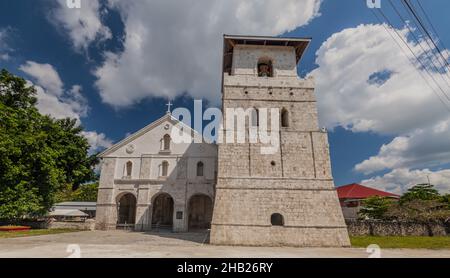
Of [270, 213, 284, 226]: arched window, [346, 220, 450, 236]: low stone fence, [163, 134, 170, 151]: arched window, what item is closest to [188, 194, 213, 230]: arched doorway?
[163, 134, 170, 151]: arched window

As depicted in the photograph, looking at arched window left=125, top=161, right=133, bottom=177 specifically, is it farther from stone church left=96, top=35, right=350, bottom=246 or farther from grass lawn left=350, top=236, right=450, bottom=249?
grass lawn left=350, top=236, right=450, bottom=249

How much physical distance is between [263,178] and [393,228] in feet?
39.5

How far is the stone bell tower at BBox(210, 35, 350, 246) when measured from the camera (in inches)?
554

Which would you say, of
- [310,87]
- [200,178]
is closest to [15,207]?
[200,178]

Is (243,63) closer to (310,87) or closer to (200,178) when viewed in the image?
(310,87)

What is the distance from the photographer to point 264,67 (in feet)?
64.1

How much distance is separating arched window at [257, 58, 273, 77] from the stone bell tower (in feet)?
0.89

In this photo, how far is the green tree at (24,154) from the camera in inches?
737

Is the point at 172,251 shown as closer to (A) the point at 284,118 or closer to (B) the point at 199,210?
(A) the point at 284,118

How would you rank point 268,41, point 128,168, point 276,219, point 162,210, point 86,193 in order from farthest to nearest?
1. point 86,193
2. point 162,210
3. point 128,168
4. point 268,41
5. point 276,219

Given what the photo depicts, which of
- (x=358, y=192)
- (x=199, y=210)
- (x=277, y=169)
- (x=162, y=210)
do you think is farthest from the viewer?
(x=358, y=192)

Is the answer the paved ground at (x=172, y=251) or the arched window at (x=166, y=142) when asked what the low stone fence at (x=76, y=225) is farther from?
the paved ground at (x=172, y=251)

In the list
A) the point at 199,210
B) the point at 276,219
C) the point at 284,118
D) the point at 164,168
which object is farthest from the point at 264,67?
the point at 199,210

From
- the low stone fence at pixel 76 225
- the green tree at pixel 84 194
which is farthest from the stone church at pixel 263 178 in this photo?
the green tree at pixel 84 194
